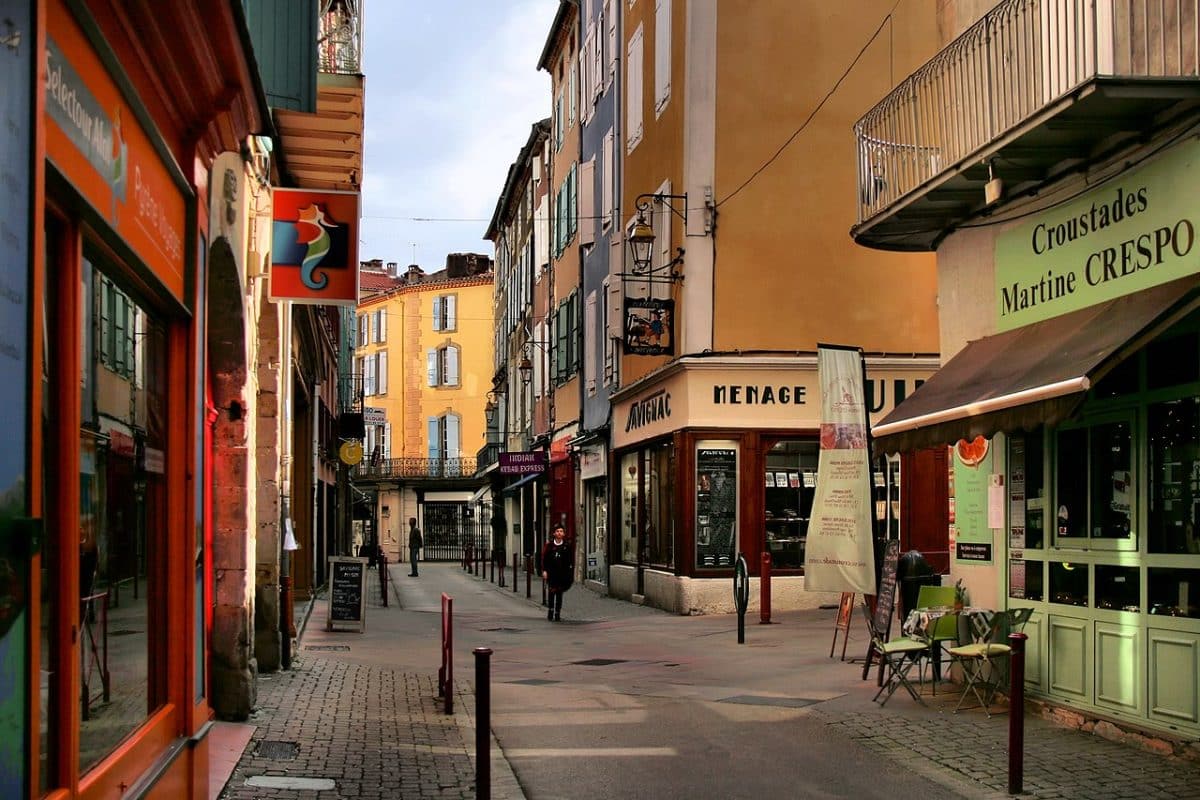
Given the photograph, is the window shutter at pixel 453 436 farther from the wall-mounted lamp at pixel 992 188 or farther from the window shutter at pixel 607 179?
the wall-mounted lamp at pixel 992 188

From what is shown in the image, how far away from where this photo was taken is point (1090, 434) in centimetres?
991

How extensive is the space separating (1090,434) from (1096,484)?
0.38 metres

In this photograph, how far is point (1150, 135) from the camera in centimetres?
890

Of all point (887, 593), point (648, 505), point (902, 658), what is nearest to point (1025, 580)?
point (902, 658)

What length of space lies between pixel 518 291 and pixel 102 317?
42.4 m

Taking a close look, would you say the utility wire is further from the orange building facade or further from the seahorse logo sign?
the orange building facade

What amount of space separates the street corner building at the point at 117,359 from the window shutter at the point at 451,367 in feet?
204

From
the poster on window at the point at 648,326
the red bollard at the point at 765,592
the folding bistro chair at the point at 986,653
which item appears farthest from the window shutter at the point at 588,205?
the folding bistro chair at the point at 986,653

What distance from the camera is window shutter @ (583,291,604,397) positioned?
30859 mm

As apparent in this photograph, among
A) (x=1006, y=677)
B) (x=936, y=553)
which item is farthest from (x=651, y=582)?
(x=1006, y=677)

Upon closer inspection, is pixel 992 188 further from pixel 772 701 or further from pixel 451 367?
pixel 451 367

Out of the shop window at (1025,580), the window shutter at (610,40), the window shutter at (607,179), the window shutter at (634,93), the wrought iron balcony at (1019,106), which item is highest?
the window shutter at (610,40)

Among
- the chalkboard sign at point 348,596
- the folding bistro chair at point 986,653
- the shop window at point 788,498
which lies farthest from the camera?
the shop window at point 788,498

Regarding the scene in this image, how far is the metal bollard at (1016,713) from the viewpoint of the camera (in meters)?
7.41
